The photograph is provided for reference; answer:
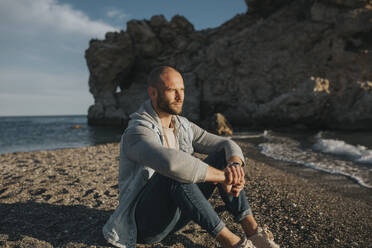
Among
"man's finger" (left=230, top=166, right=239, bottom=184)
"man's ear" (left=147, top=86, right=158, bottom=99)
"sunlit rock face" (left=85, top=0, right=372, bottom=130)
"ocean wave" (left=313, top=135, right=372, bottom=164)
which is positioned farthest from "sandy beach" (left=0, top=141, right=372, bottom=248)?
"sunlit rock face" (left=85, top=0, right=372, bottom=130)

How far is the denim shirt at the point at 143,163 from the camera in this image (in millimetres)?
2041

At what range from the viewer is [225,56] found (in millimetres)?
30703

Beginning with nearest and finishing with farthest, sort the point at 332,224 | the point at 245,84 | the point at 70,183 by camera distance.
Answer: the point at 332,224
the point at 70,183
the point at 245,84

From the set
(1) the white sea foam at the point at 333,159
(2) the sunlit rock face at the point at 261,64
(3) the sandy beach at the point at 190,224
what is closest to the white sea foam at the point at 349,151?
(1) the white sea foam at the point at 333,159

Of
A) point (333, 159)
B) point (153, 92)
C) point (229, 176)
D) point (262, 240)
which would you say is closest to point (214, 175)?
point (229, 176)

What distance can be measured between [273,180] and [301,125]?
1895cm

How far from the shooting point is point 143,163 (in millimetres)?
2145

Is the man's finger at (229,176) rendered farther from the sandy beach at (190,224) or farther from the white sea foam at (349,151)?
the white sea foam at (349,151)

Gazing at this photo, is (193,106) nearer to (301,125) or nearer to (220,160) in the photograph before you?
(301,125)

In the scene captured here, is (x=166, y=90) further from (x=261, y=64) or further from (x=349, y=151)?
(x=261, y=64)

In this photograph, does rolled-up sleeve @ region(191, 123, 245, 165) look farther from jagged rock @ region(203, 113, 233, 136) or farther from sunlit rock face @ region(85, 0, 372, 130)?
sunlit rock face @ region(85, 0, 372, 130)

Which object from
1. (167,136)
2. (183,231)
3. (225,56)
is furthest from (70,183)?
(225,56)

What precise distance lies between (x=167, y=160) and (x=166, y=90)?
1021mm

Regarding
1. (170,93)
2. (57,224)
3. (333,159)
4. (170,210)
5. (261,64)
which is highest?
(261,64)
